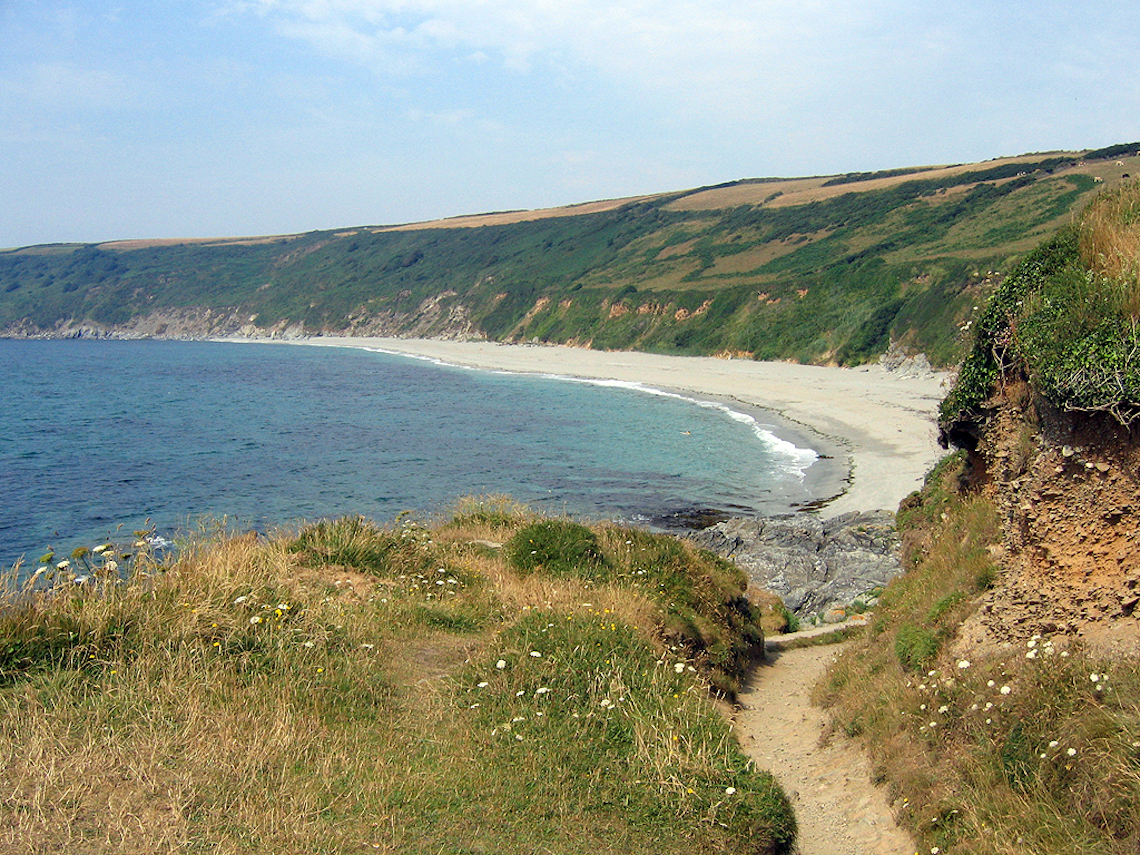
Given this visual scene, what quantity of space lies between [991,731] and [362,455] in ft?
99.4

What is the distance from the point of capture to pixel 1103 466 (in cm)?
612

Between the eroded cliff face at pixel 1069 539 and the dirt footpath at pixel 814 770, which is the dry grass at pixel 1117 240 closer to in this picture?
the eroded cliff face at pixel 1069 539

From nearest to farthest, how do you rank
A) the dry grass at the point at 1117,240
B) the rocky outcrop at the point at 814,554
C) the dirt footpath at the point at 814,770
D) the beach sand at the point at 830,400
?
the dirt footpath at the point at 814,770, the dry grass at the point at 1117,240, the rocky outcrop at the point at 814,554, the beach sand at the point at 830,400

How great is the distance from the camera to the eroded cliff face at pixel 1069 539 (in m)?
5.88

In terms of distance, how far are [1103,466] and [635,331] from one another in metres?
72.8

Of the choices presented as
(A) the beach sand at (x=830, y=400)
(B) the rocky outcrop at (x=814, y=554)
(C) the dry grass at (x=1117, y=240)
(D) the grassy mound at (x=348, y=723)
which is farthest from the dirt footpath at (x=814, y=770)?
(B) the rocky outcrop at (x=814, y=554)

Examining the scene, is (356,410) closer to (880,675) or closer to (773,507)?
(773,507)

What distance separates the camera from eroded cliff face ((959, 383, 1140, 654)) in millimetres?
5883

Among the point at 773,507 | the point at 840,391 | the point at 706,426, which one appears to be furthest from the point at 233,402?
the point at 773,507

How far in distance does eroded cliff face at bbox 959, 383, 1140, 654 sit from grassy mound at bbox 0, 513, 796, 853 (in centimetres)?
237

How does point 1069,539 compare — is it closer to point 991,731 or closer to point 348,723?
point 991,731

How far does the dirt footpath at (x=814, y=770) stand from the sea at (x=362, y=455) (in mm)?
6214

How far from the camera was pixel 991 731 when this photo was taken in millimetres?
5531

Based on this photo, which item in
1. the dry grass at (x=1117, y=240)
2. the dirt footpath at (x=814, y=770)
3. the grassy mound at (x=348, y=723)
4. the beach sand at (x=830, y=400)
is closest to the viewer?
the grassy mound at (x=348, y=723)
